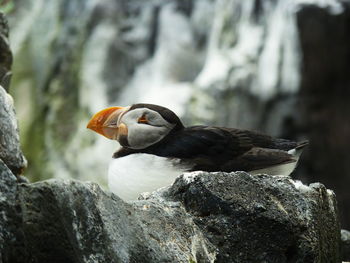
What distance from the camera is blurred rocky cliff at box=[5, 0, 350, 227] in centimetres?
743

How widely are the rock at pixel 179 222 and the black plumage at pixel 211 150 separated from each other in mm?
583

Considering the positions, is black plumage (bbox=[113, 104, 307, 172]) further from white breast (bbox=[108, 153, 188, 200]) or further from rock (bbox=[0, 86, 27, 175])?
rock (bbox=[0, 86, 27, 175])

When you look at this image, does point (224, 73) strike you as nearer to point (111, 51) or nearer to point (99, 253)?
point (111, 51)

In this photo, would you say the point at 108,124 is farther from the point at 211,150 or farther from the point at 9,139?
the point at 9,139


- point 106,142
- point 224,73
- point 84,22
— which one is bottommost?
point 106,142

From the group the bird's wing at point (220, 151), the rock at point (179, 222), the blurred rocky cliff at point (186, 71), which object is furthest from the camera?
the blurred rocky cliff at point (186, 71)

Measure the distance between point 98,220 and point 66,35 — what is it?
270 inches

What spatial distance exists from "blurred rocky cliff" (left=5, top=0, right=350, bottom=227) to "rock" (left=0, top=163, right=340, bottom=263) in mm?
4839

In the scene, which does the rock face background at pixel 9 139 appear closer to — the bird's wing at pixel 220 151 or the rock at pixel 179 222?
the rock at pixel 179 222

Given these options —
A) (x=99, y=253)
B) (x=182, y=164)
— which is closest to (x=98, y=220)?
(x=99, y=253)

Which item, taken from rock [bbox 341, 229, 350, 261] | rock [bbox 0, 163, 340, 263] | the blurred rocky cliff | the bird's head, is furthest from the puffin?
the blurred rocky cliff

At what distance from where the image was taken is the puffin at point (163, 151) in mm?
3066

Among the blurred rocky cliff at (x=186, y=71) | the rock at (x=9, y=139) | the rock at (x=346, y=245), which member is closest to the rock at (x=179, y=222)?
the rock at (x=9, y=139)

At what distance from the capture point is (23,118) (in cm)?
845
